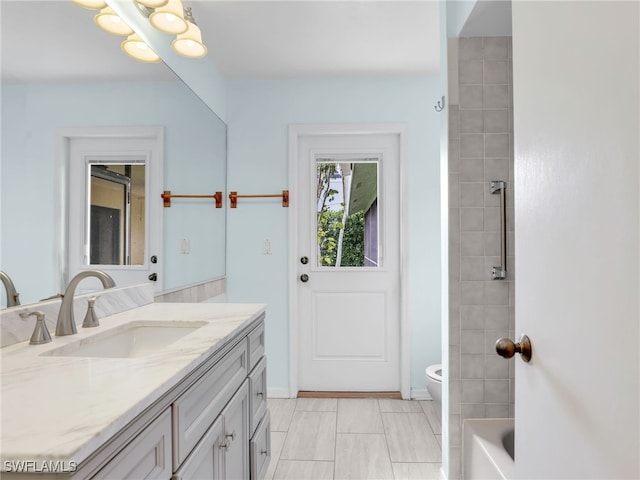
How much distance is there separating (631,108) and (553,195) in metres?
0.24

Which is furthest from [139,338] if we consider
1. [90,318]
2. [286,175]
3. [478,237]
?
[286,175]

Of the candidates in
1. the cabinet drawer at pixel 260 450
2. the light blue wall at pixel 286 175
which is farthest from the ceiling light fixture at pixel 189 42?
the cabinet drawer at pixel 260 450

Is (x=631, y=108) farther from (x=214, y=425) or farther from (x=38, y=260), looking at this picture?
(x=38, y=260)

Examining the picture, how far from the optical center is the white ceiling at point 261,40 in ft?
4.18

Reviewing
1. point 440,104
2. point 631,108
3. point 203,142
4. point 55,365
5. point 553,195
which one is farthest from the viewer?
point 203,142

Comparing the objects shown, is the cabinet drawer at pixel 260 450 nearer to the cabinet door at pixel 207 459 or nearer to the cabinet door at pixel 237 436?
the cabinet door at pixel 237 436

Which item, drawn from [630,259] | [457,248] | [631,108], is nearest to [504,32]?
[457,248]

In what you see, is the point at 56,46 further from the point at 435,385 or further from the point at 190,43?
the point at 435,385

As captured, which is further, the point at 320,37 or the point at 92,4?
the point at 320,37

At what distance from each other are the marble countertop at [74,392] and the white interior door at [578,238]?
0.78 meters

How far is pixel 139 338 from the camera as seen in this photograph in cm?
146

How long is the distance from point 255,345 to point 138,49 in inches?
55.5

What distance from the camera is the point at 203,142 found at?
8.50ft

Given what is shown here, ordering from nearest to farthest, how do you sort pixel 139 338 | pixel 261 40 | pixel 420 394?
1. pixel 139 338
2. pixel 261 40
3. pixel 420 394
